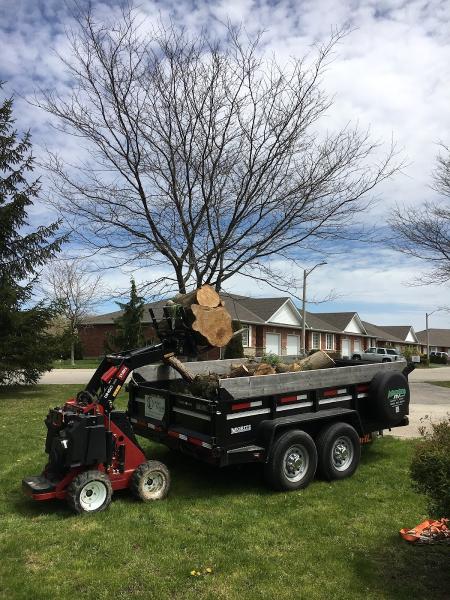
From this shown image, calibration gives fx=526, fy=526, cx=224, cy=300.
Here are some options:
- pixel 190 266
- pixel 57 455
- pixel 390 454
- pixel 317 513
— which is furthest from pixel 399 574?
pixel 190 266

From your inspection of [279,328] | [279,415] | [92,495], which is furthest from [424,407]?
[279,328]

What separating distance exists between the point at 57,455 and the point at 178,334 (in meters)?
1.99

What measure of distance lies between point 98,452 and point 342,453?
313 cm

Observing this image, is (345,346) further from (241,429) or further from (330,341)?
(241,429)

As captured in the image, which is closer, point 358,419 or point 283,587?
point 283,587

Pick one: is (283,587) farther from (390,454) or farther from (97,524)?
(390,454)

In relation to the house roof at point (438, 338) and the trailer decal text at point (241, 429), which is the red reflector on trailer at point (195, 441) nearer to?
the trailer decal text at point (241, 429)

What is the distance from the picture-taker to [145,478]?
5590 millimetres

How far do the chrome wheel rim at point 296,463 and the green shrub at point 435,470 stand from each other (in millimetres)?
2228

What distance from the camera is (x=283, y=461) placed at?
5918 millimetres

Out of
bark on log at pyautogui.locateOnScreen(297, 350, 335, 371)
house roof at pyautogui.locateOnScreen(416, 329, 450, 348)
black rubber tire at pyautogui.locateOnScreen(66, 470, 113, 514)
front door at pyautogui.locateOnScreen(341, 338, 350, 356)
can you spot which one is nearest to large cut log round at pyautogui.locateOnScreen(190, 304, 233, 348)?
bark on log at pyautogui.locateOnScreen(297, 350, 335, 371)

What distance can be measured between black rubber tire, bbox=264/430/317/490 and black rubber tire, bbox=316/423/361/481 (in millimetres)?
182

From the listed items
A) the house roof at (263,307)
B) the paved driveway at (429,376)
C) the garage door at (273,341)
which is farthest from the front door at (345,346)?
the paved driveway at (429,376)

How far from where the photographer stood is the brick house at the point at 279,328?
41812 millimetres
